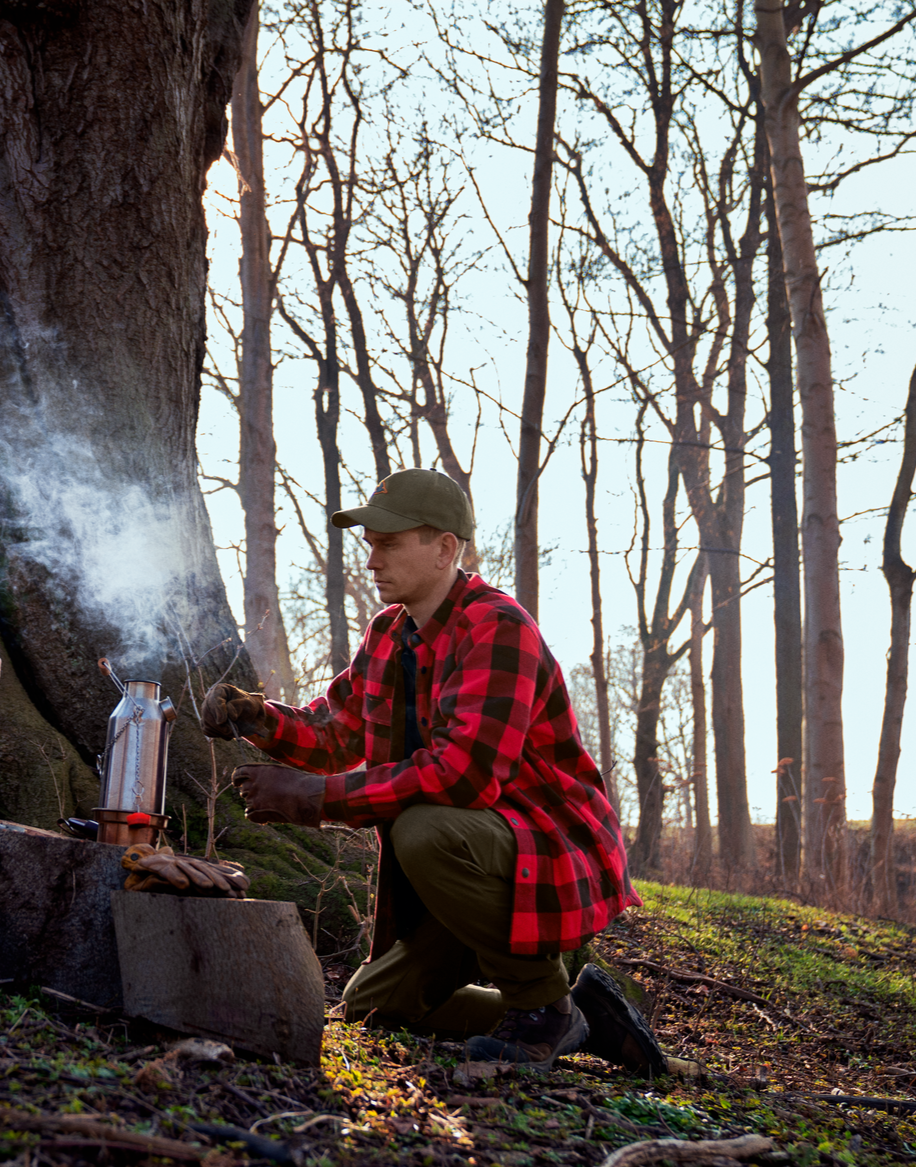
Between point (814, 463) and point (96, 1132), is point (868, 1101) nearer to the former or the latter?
point (96, 1132)

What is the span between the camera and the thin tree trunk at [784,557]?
461 inches

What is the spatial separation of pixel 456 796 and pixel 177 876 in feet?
2.55

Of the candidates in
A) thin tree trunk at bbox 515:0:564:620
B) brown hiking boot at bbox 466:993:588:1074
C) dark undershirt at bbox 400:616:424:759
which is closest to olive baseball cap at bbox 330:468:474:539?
dark undershirt at bbox 400:616:424:759

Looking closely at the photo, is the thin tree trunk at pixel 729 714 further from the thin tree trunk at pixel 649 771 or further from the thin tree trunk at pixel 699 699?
the thin tree trunk at pixel 699 699

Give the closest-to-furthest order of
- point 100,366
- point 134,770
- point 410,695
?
point 134,770, point 410,695, point 100,366

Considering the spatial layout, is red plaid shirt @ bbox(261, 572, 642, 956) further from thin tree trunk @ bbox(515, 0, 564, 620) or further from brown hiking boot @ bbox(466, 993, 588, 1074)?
thin tree trunk @ bbox(515, 0, 564, 620)

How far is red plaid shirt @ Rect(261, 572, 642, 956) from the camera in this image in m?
2.72

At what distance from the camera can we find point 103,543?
12.6 feet

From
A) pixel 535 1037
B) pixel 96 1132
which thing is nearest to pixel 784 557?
pixel 535 1037

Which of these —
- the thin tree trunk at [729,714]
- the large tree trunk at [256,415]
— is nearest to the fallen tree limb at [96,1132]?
the large tree trunk at [256,415]

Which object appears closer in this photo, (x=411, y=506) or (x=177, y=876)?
(x=177, y=876)

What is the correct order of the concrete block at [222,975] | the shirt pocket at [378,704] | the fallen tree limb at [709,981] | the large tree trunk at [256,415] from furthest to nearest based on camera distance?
1. the large tree trunk at [256,415]
2. the fallen tree limb at [709,981]
3. the shirt pocket at [378,704]
4. the concrete block at [222,975]

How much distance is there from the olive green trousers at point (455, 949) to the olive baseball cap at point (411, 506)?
91 cm

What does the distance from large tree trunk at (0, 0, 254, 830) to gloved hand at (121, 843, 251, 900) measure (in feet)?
4.36
